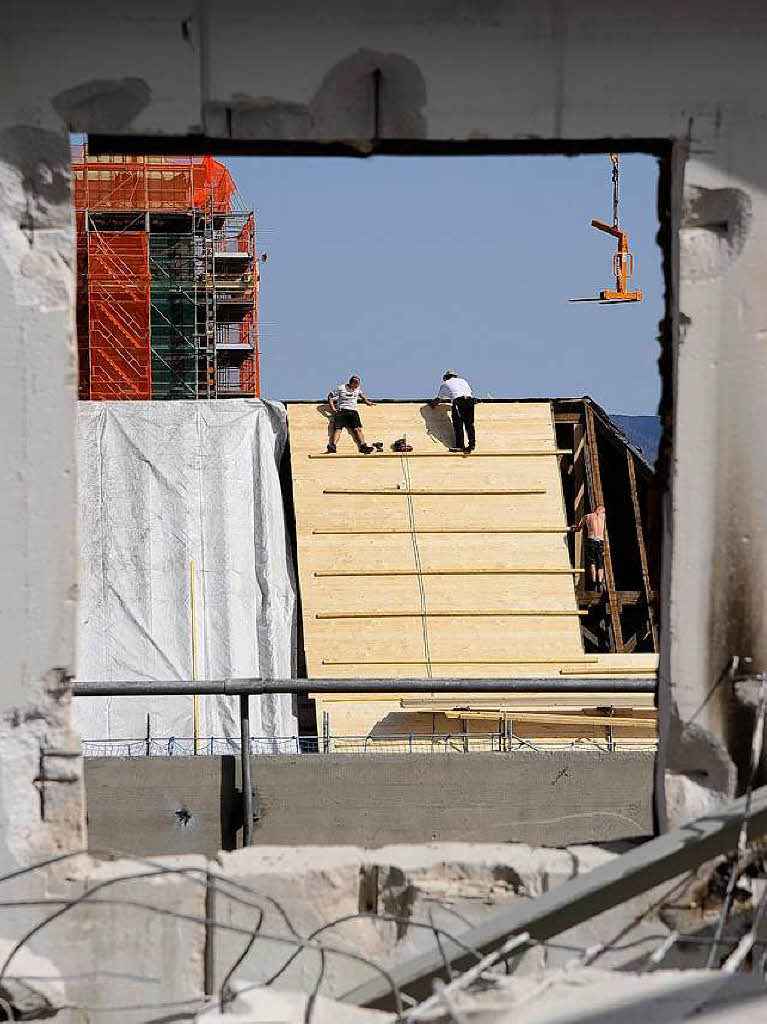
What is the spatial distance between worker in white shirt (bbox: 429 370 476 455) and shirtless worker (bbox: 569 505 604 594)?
1.74 metres

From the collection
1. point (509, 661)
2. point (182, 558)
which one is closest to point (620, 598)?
point (509, 661)

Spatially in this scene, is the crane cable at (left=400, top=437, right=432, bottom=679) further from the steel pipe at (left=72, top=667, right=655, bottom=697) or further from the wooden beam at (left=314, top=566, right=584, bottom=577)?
the steel pipe at (left=72, top=667, right=655, bottom=697)

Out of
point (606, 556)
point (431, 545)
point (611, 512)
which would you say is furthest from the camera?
point (611, 512)

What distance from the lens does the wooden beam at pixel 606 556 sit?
16.7 meters

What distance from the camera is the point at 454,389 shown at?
1633 centimetres

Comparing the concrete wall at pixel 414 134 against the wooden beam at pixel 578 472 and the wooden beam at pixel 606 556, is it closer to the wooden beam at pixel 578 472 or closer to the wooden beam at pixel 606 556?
the wooden beam at pixel 606 556

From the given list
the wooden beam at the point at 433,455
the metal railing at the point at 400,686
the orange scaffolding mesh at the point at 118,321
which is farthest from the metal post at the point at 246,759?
the orange scaffolding mesh at the point at 118,321

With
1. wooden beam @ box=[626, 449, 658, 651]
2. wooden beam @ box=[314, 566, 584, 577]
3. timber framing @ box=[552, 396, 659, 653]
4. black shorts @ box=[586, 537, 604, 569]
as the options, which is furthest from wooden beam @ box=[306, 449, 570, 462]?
wooden beam @ box=[626, 449, 658, 651]

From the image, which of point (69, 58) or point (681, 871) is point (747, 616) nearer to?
point (681, 871)

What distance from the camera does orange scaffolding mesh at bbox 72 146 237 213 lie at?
1250 inches

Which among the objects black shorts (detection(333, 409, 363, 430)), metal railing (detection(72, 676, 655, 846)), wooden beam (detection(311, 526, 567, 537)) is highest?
black shorts (detection(333, 409, 363, 430))

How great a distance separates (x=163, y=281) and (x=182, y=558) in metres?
20.1

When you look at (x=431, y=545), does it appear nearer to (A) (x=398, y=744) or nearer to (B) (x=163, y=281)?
(A) (x=398, y=744)

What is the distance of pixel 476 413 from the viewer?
56.9 ft
